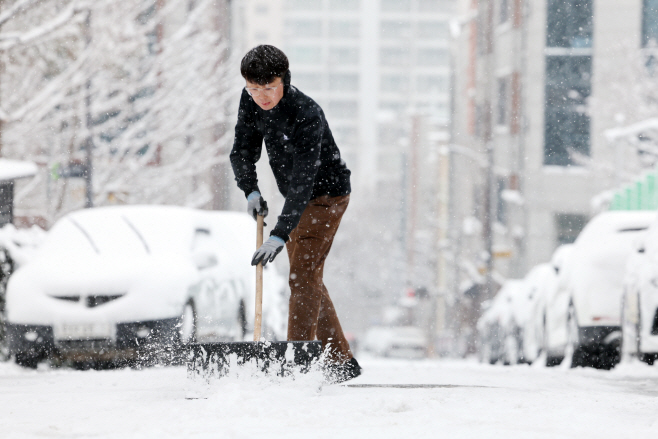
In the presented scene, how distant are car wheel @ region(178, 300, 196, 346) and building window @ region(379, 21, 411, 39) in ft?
394

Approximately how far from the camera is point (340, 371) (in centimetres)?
515

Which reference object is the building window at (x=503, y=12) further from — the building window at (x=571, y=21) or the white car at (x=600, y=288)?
the white car at (x=600, y=288)

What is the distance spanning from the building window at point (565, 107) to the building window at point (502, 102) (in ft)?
8.08

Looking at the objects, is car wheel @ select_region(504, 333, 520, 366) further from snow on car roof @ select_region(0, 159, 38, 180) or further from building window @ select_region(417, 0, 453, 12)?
building window @ select_region(417, 0, 453, 12)

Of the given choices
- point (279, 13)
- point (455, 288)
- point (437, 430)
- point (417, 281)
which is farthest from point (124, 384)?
point (279, 13)

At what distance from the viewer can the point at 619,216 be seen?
8.50m

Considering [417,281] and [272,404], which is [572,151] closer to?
[272,404]

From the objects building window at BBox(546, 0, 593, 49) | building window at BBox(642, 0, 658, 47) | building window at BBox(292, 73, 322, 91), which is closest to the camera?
building window at BBox(642, 0, 658, 47)

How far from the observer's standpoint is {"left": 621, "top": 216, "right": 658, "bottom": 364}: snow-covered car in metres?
6.75

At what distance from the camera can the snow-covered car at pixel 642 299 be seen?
6754 mm

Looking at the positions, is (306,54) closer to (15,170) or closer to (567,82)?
(567,82)

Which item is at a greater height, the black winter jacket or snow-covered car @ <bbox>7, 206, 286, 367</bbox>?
the black winter jacket

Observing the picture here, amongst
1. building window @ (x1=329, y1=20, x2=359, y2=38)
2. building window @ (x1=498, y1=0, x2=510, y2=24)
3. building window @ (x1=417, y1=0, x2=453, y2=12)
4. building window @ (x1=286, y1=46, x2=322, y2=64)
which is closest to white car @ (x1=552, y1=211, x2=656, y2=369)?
building window @ (x1=498, y1=0, x2=510, y2=24)

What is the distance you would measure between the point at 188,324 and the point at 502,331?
22.6ft
